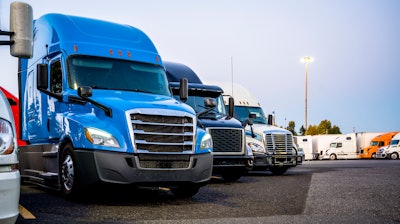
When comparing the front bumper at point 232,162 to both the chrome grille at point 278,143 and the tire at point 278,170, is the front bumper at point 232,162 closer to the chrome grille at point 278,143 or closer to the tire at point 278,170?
the chrome grille at point 278,143

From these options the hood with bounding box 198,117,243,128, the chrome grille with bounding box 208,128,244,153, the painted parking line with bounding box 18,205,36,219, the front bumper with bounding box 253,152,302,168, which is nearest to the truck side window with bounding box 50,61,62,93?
the painted parking line with bounding box 18,205,36,219

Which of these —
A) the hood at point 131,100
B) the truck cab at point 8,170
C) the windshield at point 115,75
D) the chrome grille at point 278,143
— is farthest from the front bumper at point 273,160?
the truck cab at point 8,170

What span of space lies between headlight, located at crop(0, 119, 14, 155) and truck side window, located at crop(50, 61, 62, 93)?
16.9 feet

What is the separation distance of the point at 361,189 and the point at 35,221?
7094 millimetres

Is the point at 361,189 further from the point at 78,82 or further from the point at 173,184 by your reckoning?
the point at 78,82

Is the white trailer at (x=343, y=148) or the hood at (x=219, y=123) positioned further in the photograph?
the white trailer at (x=343, y=148)

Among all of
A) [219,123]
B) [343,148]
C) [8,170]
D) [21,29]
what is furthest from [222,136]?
[343,148]

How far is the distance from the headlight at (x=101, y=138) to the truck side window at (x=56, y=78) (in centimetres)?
164

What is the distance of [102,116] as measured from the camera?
830cm

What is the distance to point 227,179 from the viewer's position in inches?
568

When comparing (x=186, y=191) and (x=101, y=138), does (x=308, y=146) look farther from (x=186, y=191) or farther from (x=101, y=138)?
(x=101, y=138)

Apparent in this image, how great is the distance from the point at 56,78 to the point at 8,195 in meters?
5.70

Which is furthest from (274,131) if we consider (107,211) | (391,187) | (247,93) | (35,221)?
(35,221)

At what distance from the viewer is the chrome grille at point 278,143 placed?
16716mm
